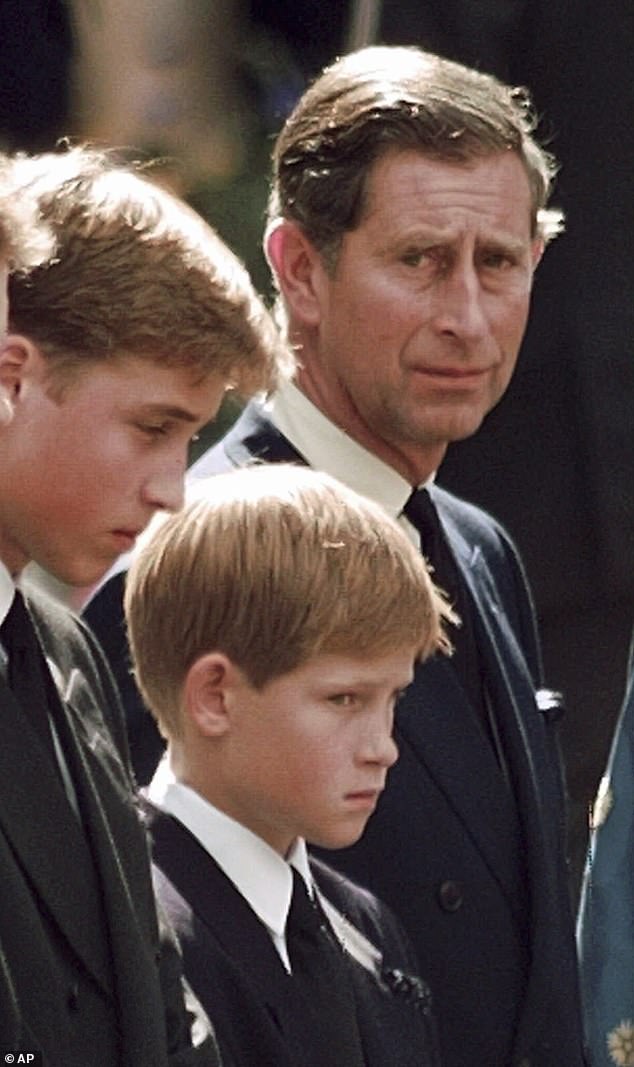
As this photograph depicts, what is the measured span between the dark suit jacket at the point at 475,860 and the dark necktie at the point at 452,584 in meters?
0.02

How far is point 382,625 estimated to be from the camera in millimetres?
3355

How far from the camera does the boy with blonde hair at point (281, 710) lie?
3.26 m

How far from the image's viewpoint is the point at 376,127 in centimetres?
386

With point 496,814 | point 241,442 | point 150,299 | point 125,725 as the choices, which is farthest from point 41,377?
point 496,814

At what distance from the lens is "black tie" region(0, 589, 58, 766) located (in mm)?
2900

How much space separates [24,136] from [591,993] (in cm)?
180

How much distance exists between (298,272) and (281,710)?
79 centimetres

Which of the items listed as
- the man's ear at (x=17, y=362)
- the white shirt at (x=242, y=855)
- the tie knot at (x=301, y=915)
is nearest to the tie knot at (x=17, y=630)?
the man's ear at (x=17, y=362)

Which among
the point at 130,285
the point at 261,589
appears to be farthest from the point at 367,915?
the point at 130,285

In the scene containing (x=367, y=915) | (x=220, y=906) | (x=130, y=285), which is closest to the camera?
(x=130, y=285)

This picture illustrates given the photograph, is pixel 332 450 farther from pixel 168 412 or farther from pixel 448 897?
pixel 168 412

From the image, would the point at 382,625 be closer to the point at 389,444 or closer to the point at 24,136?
the point at 389,444

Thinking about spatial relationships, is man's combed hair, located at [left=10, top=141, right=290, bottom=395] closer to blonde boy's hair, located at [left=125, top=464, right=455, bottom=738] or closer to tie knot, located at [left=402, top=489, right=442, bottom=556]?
blonde boy's hair, located at [left=125, top=464, right=455, bottom=738]

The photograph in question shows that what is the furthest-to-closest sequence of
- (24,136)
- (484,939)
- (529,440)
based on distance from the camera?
(529,440), (24,136), (484,939)
